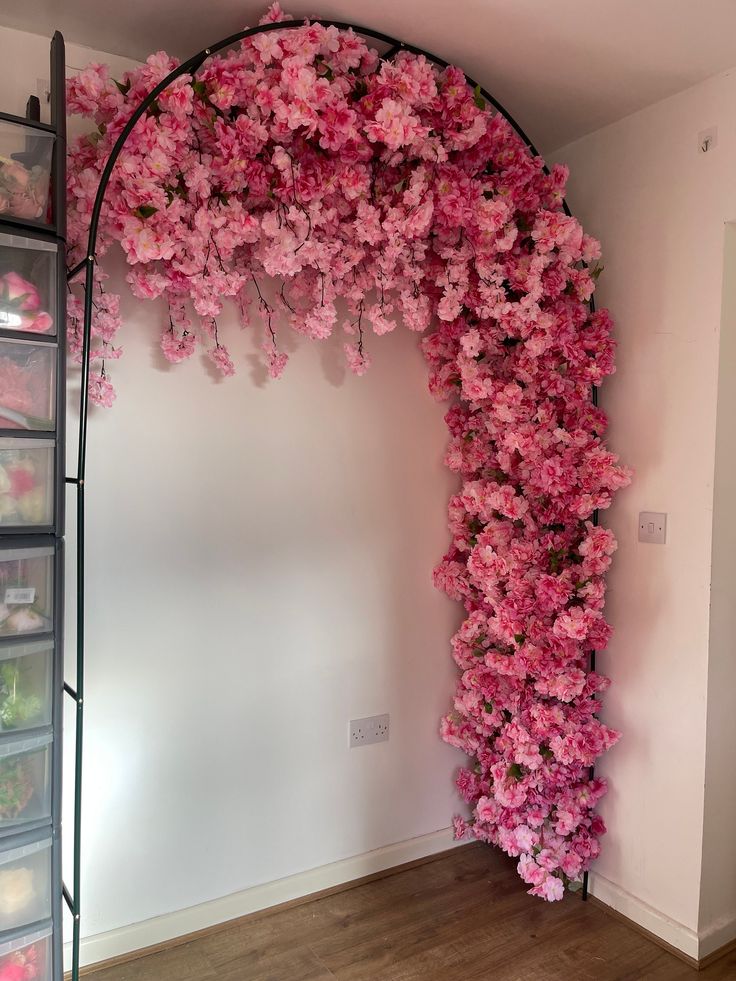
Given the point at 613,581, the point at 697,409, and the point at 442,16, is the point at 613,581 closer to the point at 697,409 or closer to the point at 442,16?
the point at 697,409

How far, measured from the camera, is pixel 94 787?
6.97ft

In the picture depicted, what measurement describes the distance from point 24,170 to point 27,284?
231mm

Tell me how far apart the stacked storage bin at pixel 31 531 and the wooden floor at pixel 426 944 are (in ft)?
2.23

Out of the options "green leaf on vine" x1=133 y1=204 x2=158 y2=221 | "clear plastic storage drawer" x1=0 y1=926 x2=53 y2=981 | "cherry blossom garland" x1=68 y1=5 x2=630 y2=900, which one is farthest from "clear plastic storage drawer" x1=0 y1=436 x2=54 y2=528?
"clear plastic storage drawer" x1=0 y1=926 x2=53 y2=981

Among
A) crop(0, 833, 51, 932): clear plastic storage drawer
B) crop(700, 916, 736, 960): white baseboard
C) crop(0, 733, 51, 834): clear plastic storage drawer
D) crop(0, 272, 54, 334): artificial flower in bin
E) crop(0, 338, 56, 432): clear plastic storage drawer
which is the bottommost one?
crop(700, 916, 736, 960): white baseboard

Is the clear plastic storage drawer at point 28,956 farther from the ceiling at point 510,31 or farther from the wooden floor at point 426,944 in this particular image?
the ceiling at point 510,31

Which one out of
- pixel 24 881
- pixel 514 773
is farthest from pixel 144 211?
pixel 514 773

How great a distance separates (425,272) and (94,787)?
5.87ft

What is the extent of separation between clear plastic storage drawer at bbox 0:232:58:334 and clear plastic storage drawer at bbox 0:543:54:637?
1.53 feet

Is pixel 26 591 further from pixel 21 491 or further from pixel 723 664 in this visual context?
pixel 723 664

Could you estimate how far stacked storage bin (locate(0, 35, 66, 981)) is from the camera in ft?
5.09

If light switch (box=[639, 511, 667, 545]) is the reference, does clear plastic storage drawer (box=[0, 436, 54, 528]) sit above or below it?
above

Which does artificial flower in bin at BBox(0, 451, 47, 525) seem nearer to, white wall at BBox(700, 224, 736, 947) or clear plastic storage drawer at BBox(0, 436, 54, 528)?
clear plastic storage drawer at BBox(0, 436, 54, 528)

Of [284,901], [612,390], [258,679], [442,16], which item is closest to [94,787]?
[258,679]
